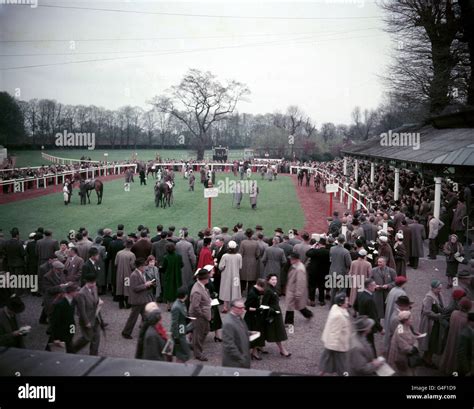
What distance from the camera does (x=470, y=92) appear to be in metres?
25.5

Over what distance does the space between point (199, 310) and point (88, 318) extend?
5.40 feet

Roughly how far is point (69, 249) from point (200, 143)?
42415mm

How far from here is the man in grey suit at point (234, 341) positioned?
5.90 m

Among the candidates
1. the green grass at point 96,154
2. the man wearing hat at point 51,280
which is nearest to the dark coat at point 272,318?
the man wearing hat at point 51,280

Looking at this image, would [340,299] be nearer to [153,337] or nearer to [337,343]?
[337,343]

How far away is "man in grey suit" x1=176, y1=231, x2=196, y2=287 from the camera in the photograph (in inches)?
390

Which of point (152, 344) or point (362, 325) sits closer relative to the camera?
point (362, 325)

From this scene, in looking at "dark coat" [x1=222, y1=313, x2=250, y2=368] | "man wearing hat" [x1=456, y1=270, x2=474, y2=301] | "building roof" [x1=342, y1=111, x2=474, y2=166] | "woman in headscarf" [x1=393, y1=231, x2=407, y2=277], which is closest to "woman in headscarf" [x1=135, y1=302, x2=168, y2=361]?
"dark coat" [x1=222, y1=313, x2=250, y2=368]

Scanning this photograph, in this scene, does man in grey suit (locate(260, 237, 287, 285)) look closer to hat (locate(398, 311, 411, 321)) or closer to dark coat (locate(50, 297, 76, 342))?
hat (locate(398, 311, 411, 321))

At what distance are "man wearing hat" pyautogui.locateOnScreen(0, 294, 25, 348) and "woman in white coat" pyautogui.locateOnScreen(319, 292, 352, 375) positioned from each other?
3.86m

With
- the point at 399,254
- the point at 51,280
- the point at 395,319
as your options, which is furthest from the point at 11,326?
the point at 399,254

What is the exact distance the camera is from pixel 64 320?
6.54 m

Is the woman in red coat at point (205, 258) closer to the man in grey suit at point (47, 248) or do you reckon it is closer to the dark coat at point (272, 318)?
the dark coat at point (272, 318)
